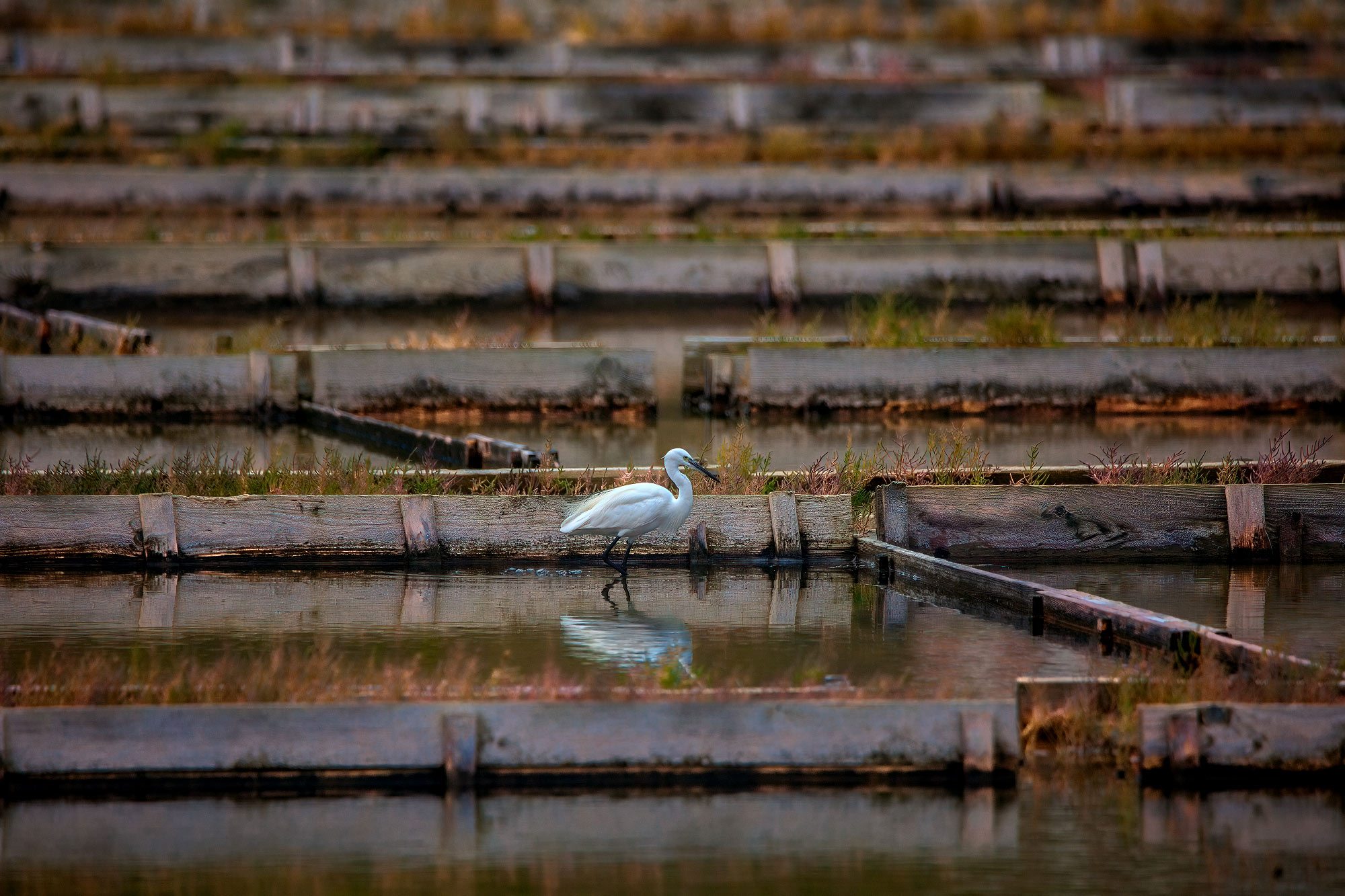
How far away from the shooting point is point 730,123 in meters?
30.4

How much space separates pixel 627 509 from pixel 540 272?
39.0 ft

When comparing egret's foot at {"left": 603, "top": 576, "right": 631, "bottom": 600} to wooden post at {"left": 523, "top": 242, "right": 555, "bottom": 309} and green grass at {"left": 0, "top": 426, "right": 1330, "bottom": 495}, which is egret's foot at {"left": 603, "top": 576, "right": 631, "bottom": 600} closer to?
green grass at {"left": 0, "top": 426, "right": 1330, "bottom": 495}

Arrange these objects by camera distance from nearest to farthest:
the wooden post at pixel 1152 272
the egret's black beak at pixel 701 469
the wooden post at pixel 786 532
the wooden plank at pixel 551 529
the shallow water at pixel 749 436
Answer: the egret's black beak at pixel 701 469 → the wooden plank at pixel 551 529 → the wooden post at pixel 786 532 → the shallow water at pixel 749 436 → the wooden post at pixel 1152 272

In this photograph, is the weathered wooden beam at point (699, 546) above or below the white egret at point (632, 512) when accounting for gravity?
below

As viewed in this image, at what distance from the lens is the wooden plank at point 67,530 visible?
40.3 feet

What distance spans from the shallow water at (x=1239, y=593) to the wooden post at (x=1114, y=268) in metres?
11.2

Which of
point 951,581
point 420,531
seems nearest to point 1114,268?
point 951,581

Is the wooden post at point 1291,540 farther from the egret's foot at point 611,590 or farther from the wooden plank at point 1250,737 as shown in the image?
the wooden plank at point 1250,737

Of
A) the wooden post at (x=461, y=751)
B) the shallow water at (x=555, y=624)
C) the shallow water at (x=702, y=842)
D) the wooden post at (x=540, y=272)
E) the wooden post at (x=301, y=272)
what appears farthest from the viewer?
the wooden post at (x=540, y=272)

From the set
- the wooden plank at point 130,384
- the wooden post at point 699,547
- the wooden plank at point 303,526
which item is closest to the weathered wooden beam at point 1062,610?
the wooden post at point 699,547

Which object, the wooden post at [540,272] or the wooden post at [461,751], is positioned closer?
the wooden post at [461,751]

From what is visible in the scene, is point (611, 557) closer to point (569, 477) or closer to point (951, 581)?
point (569, 477)

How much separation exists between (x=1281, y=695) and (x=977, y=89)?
23579 mm

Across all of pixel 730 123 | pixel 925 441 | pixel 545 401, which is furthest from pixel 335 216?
pixel 925 441
